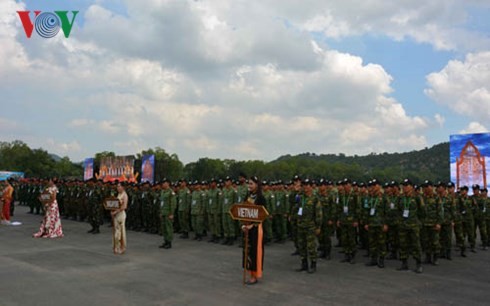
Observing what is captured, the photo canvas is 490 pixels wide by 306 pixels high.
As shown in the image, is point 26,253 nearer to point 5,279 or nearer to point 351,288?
point 5,279

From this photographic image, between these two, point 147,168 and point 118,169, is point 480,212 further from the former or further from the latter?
point 118,169

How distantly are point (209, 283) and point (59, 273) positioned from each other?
117 inches

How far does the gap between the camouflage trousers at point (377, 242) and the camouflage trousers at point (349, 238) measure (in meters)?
0.41

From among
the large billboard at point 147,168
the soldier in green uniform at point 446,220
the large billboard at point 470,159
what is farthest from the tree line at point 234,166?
the soldier in green uniform at point 446,220

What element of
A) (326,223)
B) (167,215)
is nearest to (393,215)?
(326,223)

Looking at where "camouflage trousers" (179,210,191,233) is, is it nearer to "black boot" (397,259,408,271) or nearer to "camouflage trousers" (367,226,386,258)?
"camouflage trousers" (367,226,386,258)

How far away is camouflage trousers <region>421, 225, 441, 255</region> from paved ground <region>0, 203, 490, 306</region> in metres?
0.43

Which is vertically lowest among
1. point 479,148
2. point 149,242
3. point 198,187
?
point 149,242

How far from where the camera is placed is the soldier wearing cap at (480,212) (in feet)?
40.4

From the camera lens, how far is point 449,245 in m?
10.2

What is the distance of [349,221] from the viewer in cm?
973

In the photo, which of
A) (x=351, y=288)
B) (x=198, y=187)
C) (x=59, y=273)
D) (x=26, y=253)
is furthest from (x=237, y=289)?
(x=198, y=187)

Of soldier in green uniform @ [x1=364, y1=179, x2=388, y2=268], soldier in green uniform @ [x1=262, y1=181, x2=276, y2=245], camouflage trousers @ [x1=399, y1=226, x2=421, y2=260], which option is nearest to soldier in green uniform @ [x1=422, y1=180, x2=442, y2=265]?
camouflage trousers @ [x1=399, y1=226, x2=421, y2=260]

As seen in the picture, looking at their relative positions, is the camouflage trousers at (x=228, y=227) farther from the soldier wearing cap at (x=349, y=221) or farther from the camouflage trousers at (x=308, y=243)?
the camouflage trousers at (x=308, y=243)
